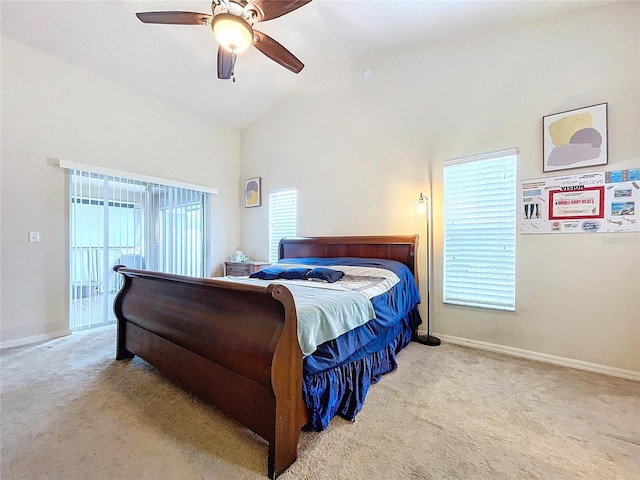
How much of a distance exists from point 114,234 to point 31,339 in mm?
1398

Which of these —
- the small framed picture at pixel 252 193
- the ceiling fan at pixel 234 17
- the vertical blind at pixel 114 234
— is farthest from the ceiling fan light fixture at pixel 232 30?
the small framed picture at pixel 252 193

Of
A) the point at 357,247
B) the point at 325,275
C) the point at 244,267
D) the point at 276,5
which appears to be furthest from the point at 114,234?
the point at 276,5

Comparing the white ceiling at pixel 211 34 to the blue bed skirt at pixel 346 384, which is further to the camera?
the white ceiling at pixel 211 34

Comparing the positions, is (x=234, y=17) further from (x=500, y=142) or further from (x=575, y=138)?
(x=575, y=138)

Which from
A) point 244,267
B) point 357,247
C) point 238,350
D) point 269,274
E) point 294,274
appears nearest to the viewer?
point 238,350

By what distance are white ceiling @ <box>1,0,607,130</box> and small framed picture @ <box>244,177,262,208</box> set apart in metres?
1.39

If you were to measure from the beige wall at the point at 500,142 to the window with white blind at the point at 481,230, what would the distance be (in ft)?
0.33

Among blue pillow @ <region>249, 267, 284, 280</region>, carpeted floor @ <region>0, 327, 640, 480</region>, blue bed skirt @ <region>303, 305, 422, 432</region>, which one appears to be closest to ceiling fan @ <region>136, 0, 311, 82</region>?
blue pillow @ <region>249, 267, 284, 280</region>

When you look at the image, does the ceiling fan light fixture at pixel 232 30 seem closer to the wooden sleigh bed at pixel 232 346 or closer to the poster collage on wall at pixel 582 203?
the wooden sleigh bed at pixel 232 346

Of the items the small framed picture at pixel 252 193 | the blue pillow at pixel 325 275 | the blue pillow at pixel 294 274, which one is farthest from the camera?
the small framed picture at pixel 252 193

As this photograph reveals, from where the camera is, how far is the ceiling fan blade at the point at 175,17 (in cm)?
206

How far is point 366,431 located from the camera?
5.47 feet

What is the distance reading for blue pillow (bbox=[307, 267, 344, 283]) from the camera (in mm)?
2690

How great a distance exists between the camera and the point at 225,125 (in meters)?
5.04
